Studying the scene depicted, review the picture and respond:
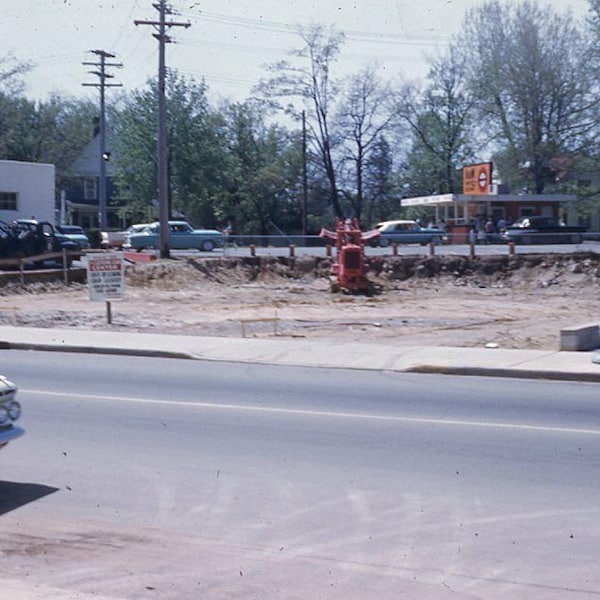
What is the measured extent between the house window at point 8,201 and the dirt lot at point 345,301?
54.8 ft

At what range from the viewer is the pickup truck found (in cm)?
4598

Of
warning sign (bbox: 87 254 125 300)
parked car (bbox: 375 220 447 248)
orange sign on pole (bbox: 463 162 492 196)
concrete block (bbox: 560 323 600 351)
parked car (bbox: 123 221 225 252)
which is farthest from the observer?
orange sign on pole (bbox: 463 162 492 196)

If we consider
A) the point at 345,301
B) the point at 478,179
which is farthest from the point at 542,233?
the point at 345,301

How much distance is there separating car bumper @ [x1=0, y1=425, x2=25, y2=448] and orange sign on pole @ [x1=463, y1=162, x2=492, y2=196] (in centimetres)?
5845

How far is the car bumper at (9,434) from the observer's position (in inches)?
308

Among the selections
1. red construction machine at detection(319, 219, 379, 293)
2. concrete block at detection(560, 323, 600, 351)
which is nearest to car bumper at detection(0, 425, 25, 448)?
concrete block at detection(560, 323, 600, 351)

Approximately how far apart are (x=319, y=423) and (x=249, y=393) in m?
2.43

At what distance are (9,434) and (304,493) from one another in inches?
91.5

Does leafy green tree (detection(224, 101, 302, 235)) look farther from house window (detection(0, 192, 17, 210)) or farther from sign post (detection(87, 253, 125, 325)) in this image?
sign post (detection(87, 253, 125, 325))

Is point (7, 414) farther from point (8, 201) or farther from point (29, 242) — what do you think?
point (8, 201)

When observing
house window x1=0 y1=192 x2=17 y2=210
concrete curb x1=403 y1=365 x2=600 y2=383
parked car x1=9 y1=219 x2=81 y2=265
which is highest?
house window x1=0 y1=192 x2=17 y2=210

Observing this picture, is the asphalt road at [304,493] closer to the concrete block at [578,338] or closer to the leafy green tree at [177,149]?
the concrete block at [578,338]

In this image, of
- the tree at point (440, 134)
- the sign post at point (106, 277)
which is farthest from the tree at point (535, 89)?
the sign post at point (106, 277)

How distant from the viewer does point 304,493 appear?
8438 millimetres
